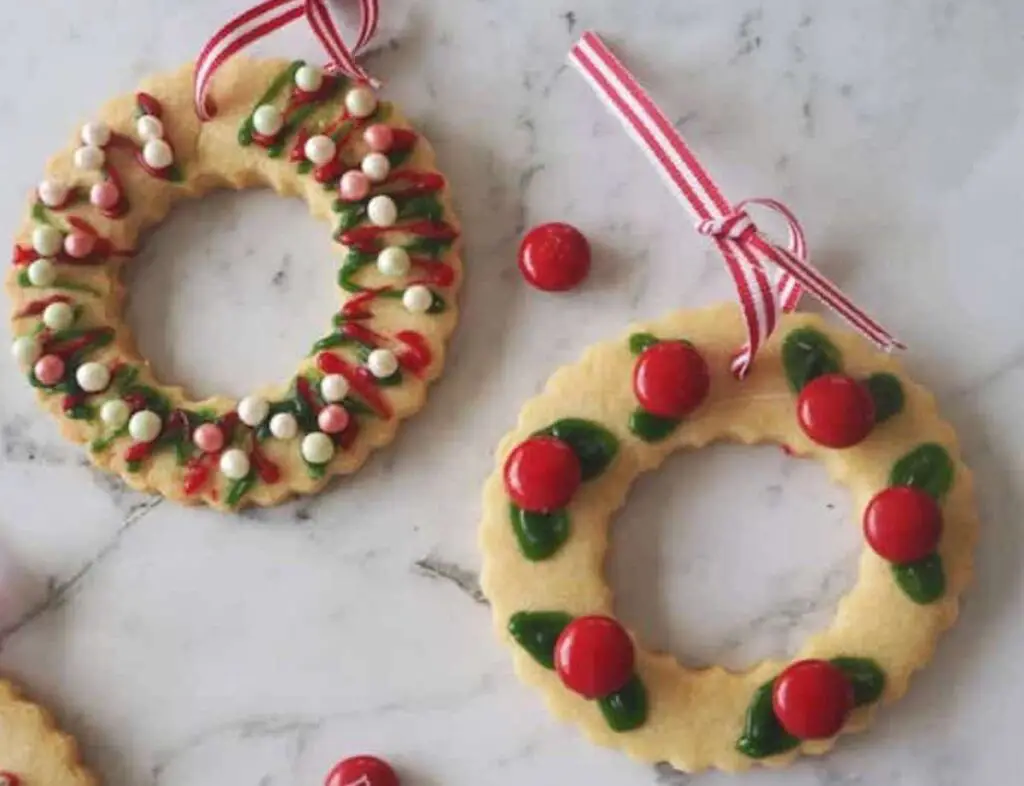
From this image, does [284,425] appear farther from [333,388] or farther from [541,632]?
[541,632]

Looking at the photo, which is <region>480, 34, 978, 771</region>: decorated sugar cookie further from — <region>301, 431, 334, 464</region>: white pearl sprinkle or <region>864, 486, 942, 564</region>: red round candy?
<region>301, 431, 334, 464</region>: white pearl sprinkle

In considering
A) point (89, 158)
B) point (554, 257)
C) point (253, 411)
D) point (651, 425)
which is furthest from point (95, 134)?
point (651, 425)

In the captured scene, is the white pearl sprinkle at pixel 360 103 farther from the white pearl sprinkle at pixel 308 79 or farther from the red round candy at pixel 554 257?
the red round candy at pixel 554 257

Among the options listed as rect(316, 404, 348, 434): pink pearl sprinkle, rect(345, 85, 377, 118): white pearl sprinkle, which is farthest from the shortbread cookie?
rect(345, 85, 377, 118): white pearl sprinkle

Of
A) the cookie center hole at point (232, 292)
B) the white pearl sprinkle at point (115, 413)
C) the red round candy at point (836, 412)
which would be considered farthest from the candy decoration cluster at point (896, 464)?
the white pearl sprinkle at point (115, 413)

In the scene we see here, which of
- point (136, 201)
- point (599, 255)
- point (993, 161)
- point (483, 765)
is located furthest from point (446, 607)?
point (993, 161)

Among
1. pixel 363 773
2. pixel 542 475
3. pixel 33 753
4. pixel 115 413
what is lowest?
pixel 33 753

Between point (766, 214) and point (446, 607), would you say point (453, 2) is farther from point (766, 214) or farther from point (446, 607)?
point (446, 607)
